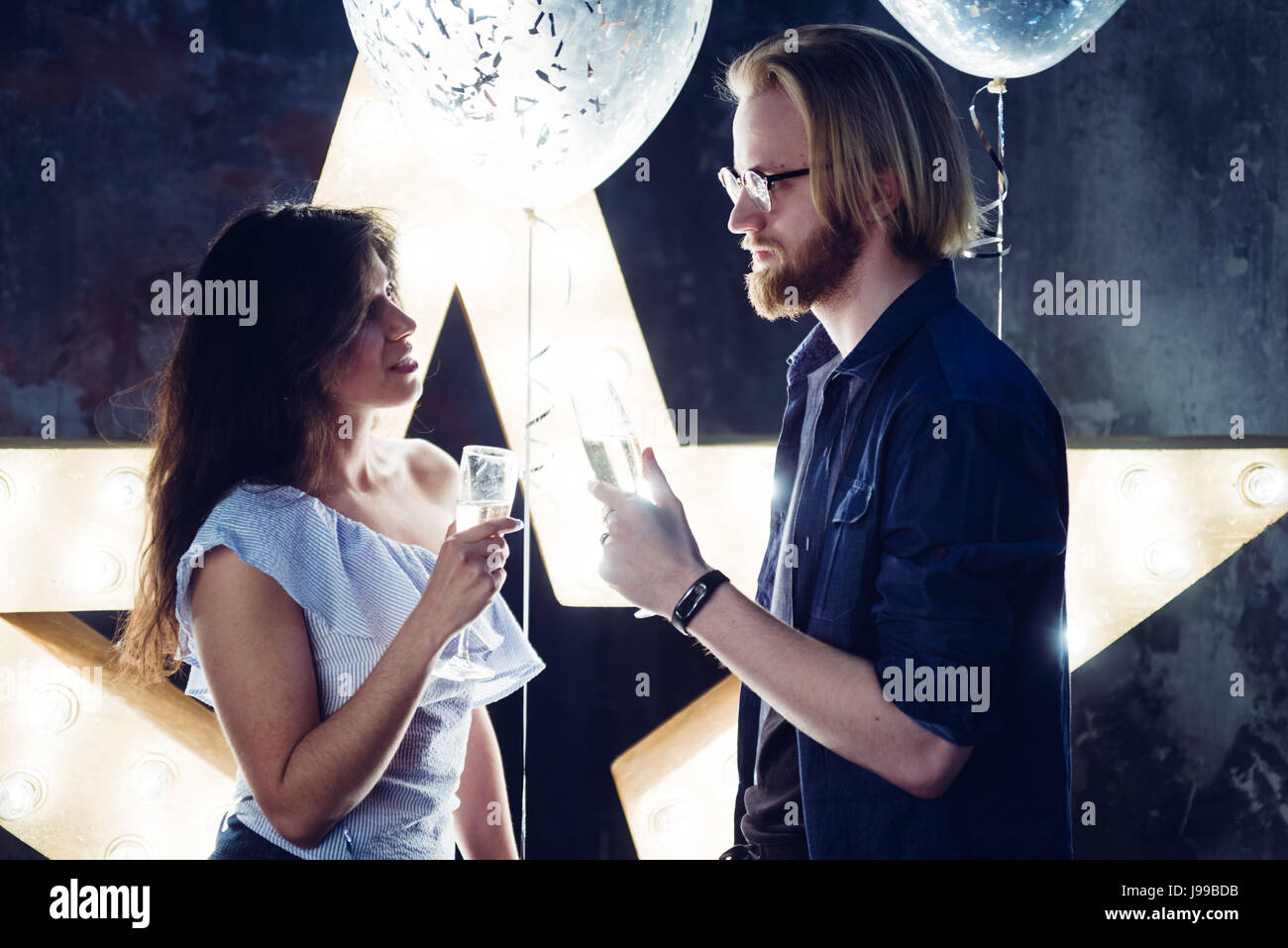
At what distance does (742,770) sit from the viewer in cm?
162

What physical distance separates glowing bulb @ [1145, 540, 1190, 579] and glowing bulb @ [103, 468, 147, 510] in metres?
2.15

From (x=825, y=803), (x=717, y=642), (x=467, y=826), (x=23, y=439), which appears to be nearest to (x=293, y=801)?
(x=467, y=826)

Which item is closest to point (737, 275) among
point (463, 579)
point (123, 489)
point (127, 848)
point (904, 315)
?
point (904, 315)

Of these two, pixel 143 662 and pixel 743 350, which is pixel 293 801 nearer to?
pixel 143 662

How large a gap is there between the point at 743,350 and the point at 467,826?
1.24m

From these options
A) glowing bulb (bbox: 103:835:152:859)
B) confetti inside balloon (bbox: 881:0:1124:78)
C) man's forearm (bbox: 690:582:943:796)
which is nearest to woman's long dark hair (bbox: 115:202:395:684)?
glowing bulb (bbox: 103:835:152:859)

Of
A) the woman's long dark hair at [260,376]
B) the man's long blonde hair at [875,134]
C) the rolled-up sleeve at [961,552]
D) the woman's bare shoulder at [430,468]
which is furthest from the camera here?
the woman's bare shoulder at [430,468]

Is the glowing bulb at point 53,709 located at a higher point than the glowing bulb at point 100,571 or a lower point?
lower

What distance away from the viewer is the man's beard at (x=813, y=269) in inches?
56.7

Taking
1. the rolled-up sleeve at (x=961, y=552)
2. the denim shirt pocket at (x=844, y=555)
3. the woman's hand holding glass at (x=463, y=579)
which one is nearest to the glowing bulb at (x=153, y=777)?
the woman's hand holding glass at (x=463, y=579)

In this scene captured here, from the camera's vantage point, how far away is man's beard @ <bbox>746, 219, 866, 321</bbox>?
1.44m

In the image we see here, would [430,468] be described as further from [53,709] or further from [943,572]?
[943,572]

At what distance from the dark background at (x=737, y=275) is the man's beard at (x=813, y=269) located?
32.6 inches

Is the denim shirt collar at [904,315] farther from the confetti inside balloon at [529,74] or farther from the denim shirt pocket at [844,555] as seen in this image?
the confetti inside balloon at [529,74]
